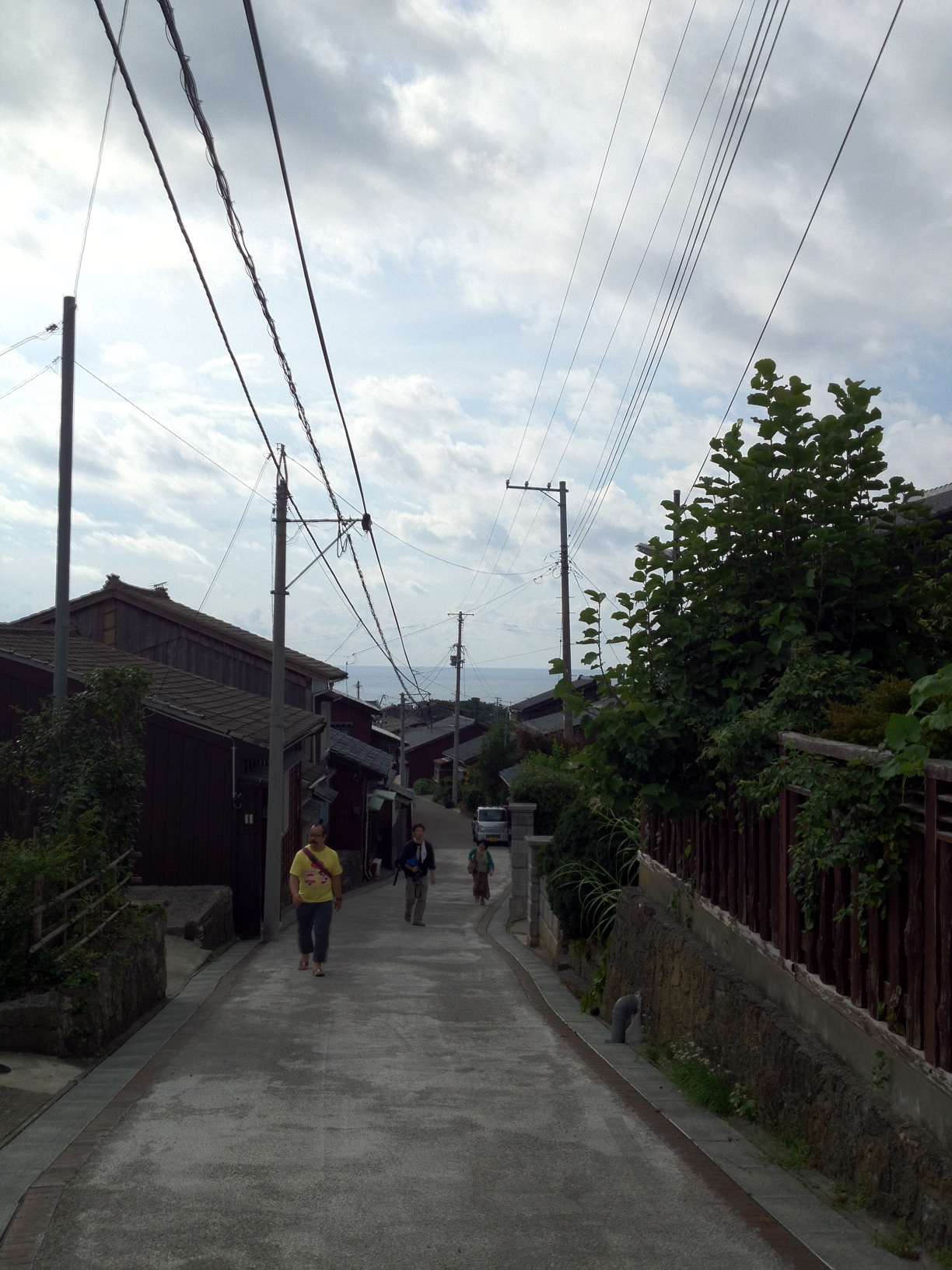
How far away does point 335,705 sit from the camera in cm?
5941

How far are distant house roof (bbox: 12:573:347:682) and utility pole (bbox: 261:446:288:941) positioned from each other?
1207cm

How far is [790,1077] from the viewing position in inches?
235

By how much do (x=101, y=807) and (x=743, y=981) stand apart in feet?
21.0

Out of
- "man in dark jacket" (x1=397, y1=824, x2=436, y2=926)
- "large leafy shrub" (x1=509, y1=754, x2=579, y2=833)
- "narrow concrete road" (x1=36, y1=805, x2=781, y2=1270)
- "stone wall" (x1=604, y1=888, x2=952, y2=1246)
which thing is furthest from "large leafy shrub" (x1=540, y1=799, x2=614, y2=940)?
"large leafy shrub" (x1=509, y1=754, x2=579, y2=833)

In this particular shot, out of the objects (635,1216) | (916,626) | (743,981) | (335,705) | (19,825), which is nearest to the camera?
(635,1216)

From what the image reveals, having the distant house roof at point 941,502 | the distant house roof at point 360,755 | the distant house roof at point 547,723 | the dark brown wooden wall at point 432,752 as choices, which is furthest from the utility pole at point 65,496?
the dark brown wooden wall at point 432,752

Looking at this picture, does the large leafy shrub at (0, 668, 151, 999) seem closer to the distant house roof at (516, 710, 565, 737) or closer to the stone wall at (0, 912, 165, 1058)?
the stone wall at (0, 912, 165, 1058)

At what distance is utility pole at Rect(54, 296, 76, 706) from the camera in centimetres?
1300

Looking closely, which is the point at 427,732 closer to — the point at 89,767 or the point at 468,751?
the point at 468,751

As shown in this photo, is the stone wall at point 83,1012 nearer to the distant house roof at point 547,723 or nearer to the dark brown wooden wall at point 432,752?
the distant house roof at point 547,723

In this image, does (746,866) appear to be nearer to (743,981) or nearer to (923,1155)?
(743,981)

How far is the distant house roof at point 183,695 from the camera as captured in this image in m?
18.2

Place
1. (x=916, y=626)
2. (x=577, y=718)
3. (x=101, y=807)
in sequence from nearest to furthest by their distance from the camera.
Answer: (x=916, y=626), (x=577, y=718), (x=101, y=807)

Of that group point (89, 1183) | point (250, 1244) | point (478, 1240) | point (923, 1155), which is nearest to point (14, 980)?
point (89, 1183)
